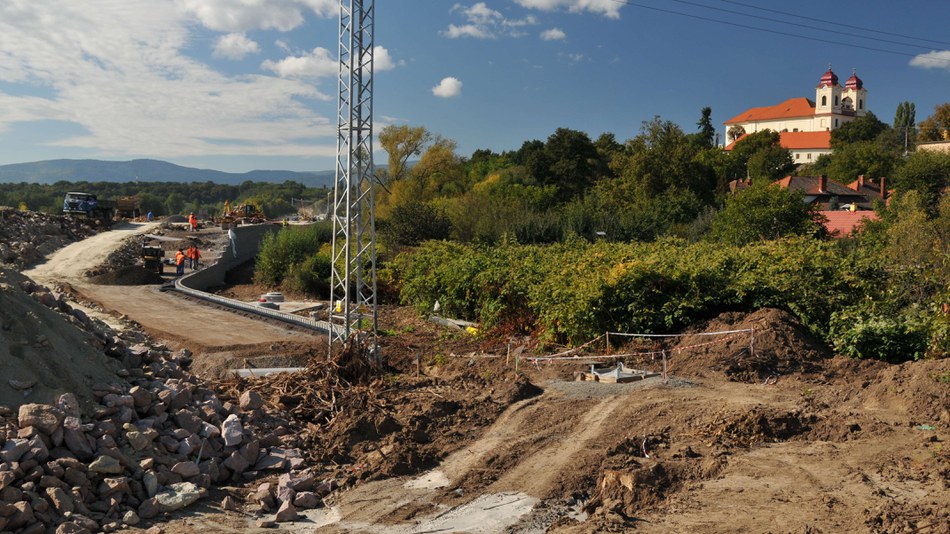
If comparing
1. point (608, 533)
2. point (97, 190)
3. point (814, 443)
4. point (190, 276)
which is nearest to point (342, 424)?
point (608, 533)

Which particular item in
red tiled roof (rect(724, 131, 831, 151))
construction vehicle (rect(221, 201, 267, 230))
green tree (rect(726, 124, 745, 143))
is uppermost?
green tree (rect(726, 124, 745, 143))

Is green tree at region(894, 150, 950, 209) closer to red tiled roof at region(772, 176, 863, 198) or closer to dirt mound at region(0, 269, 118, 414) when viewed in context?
red tiled roof at region(772, 176, 863, 198)

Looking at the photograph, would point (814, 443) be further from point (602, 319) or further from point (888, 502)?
point (602, 319)

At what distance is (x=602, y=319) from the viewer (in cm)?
1478

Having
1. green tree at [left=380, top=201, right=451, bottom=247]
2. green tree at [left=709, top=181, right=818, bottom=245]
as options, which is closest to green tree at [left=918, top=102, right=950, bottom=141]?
green tree at [left=709, top=181, right=818, bottom=245]

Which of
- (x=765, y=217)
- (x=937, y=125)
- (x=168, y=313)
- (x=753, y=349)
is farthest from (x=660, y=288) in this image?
(x=937, y=125)

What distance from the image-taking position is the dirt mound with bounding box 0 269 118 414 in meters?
8.65

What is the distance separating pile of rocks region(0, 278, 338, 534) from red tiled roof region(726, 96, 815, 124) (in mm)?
134964

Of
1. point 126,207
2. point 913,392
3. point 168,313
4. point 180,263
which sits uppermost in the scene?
point 126,207

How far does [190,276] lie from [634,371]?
22.3m

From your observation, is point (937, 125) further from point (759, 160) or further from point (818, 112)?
point (818, 112)

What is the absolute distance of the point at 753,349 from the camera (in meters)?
12.6

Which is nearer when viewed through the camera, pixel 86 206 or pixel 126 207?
pixel 86 206

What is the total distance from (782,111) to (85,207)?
122939 millimetres
